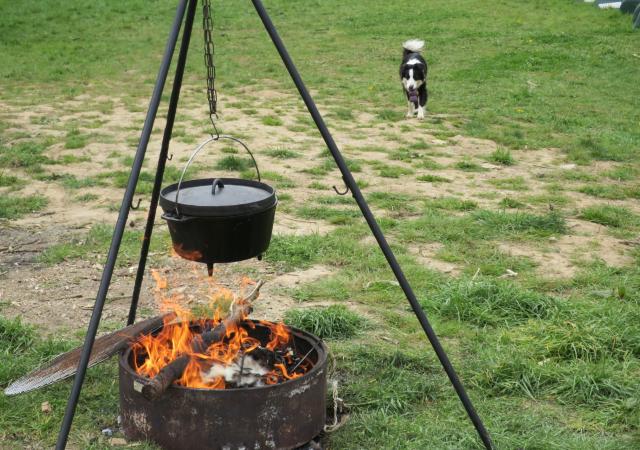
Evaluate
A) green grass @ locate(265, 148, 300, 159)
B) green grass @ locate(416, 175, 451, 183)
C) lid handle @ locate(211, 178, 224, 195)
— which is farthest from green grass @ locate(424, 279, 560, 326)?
green grass @ locate(265, 148, 300, 159)

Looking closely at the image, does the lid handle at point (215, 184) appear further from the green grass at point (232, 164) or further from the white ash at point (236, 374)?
the green grass at point (232, 164)

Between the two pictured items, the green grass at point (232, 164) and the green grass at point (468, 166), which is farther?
the green grass at point (468, 166)

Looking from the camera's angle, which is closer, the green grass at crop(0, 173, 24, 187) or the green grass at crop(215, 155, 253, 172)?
the green grass at crop(0, 173, 24, 187)

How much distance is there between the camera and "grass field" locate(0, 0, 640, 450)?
3.97 meters

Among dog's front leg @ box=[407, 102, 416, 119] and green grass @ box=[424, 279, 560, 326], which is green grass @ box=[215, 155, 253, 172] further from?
green grass @ box=[424, 279, 560, 326]

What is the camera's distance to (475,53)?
1557 centimetres

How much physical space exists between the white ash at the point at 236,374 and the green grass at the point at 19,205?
390cm

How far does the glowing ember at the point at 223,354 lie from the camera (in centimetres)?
357

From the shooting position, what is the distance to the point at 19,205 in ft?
23.4

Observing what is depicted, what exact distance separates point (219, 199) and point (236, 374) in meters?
0.79

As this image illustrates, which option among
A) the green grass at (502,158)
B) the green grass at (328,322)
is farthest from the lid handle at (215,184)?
the green grass at (502,158)

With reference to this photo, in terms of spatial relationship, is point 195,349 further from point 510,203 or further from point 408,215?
point 510,203

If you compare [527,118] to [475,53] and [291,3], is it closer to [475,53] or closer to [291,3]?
[475,53]

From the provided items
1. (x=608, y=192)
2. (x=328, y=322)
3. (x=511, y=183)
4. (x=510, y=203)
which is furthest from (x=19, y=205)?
(x=608, y=192)
